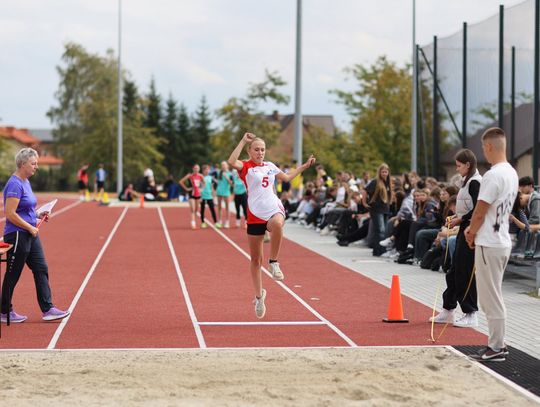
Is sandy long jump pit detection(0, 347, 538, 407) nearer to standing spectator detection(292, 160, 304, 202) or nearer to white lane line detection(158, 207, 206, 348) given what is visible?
white lane line detection(158, 207, 206, 348)

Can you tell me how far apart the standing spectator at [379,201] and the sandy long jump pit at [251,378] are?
409 inches

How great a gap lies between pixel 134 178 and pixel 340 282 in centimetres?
7046

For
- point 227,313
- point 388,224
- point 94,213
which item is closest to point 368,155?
point 94,213

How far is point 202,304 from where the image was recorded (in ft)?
41.7

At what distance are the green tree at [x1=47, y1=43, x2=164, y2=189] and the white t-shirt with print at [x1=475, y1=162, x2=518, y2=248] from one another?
7363cm

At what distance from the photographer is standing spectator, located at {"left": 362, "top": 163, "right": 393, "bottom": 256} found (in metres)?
19.5

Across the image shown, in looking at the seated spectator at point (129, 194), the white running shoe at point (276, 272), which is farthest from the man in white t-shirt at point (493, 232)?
the seated spectator at point (129, 194)

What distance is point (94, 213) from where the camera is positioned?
39.1 m

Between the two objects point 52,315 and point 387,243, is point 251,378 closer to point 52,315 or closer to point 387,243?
point 52,315

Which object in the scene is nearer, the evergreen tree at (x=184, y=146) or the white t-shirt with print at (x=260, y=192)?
the white t-shirt with print at (x=260, y=192)

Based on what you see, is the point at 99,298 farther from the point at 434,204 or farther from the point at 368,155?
the point at 368,155

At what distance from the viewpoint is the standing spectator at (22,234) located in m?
10.6

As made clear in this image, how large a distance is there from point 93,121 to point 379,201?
6487 cm

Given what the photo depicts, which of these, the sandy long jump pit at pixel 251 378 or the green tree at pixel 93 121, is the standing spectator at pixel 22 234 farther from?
the green tree at pixel 93 121
